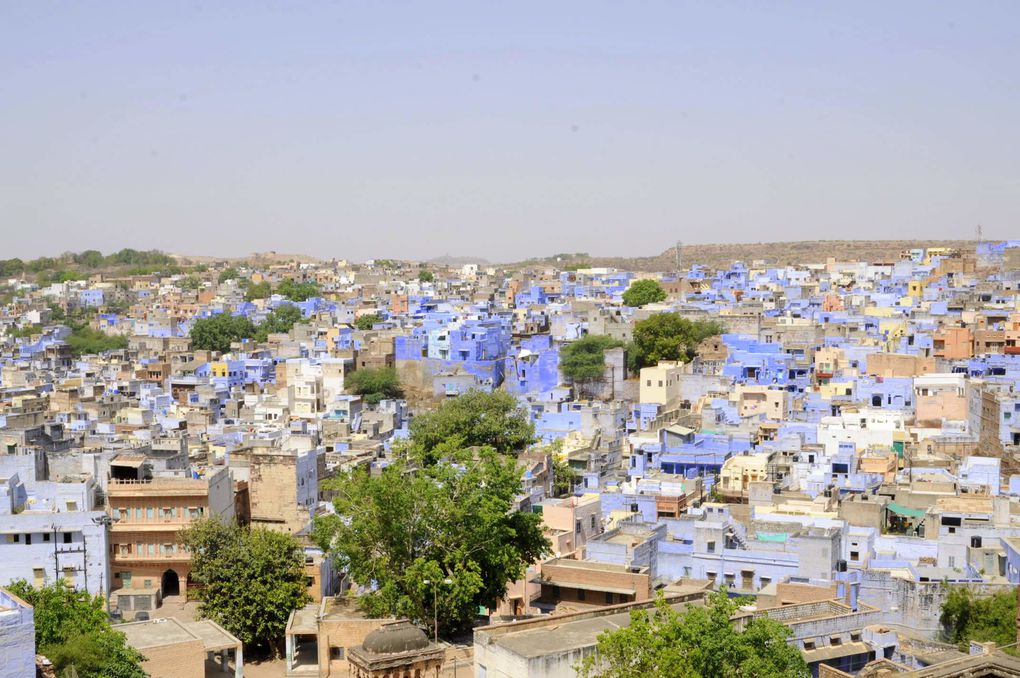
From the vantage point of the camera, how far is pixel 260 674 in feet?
56.0

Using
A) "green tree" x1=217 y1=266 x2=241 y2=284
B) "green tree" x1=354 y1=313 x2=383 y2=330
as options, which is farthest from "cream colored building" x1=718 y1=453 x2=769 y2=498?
"green tree" x1=217 y1=266 x2=241 y2=284

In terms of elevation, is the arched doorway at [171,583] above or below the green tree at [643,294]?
below

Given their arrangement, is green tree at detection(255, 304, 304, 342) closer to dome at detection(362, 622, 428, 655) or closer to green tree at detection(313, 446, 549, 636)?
green tree at detection(313, 446, 549, 636)

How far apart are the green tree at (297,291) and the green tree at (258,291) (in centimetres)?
67

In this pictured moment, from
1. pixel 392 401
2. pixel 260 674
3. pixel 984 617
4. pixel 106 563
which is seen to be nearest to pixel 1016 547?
pixel 984 617

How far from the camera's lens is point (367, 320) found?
48.4 metres

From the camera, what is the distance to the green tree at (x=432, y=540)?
1482 cm

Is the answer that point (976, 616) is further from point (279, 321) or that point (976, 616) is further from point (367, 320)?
point (279, 321)

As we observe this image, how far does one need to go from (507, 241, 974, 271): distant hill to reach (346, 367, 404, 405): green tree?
1752 inches

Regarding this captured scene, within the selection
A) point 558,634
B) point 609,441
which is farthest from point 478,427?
point 558,634

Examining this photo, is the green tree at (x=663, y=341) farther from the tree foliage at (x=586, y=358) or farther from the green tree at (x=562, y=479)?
the green tree at (x=562, y=479)

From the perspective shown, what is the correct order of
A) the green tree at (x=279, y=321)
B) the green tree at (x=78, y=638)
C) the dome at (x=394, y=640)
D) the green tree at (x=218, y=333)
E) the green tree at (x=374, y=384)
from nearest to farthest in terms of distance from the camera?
the dome at (x=394, y=640) < the green tree at (x=78, y=638) < the green tree at (x=374, y=384) < the green tree at (x=218, y=333) < the green tree at (x=279, y=321)

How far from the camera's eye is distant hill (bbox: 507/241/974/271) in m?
83.2

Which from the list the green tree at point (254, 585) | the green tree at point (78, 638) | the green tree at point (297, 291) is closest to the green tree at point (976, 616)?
the green tree at point (254, 585)
